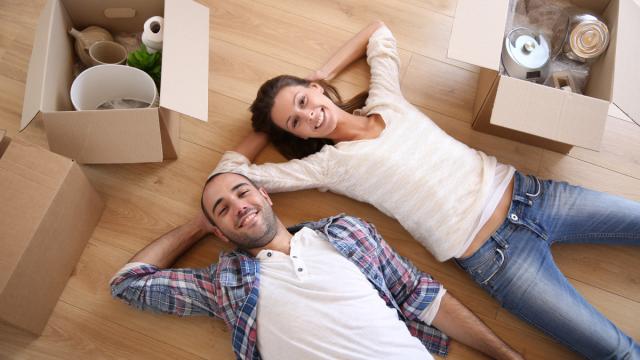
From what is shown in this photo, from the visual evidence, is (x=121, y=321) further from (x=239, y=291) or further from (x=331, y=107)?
(x=331, y=107)

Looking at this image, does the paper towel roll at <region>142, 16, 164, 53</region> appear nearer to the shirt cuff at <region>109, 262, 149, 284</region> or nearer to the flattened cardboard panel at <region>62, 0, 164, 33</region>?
the flattened cardboard panel at <region>62, 0, 164, 33</region>

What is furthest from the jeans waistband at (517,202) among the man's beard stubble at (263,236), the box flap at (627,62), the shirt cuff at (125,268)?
the shirt cuff at (125,268)

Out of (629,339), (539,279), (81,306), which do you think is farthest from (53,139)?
(629,339)

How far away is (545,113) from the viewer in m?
1.19

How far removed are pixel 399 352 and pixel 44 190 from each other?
95 centimetres

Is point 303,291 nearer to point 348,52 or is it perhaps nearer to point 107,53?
point 348,52

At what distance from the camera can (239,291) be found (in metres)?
1.18

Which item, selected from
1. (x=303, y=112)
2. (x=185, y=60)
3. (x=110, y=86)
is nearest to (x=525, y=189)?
(x=303, y=112)

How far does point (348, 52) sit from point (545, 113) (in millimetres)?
645

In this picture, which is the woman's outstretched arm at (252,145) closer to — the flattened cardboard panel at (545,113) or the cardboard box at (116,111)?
the cardboard box at (116,111)

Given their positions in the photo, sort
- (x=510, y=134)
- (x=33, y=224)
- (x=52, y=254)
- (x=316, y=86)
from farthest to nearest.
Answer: (x=510, y=134) < (x=316, y=86) < (x=52, y=254) < (x=33, y=224)

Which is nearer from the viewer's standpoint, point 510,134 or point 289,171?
point 289,171

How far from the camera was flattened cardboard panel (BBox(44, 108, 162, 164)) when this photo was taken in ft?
3.90

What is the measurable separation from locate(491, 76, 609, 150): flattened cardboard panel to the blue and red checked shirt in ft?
1.50
